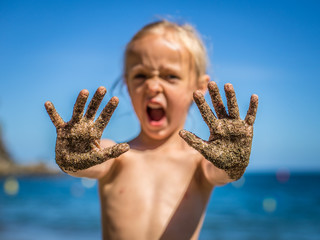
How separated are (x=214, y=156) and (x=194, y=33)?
932 mm

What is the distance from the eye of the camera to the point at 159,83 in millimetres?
1872

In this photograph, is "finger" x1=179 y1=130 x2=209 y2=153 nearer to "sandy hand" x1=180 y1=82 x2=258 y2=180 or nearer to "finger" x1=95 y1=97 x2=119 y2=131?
"sandy hand" x1=180 y1=82 x2=258 y2=180

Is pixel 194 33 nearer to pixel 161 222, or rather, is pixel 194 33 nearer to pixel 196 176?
pixel 196 176

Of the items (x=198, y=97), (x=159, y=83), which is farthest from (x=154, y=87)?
(x=198, y=97)

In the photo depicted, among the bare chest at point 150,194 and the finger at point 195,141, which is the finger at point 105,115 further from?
the bare chest at point 150,194

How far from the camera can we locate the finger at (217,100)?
146 centimetres

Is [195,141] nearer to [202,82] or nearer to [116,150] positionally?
[116,150]

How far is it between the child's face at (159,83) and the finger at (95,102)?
455 mm

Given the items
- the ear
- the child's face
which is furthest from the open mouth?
the ear

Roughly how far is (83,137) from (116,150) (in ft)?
0.44

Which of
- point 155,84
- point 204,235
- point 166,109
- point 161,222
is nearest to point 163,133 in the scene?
point 166,109

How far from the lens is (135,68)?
6.34ft

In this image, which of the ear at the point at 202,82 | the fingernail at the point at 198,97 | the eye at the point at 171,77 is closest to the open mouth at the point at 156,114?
the eye at the point at 171,77

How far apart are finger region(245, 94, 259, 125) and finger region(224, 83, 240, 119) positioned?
4cm
